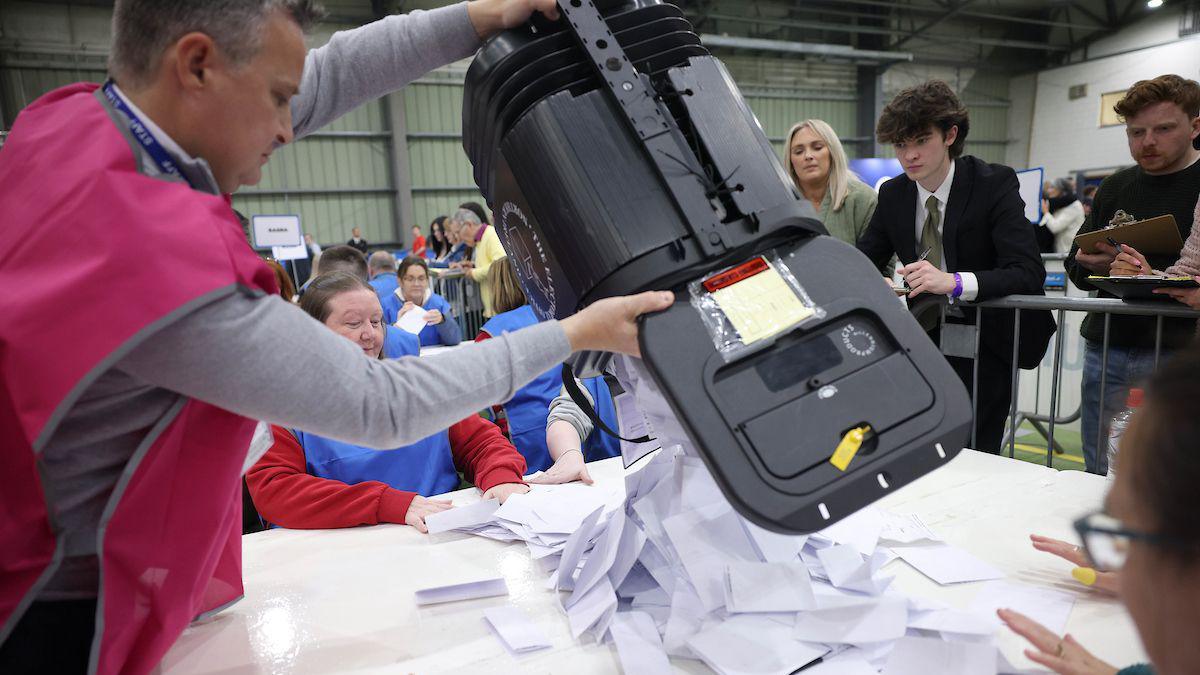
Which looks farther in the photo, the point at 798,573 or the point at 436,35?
the point at 436,35

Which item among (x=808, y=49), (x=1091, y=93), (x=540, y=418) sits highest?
(x=808, y=49)

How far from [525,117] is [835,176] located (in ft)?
7.57

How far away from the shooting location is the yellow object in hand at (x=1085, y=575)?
1.03 meters

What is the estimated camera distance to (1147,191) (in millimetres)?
2422

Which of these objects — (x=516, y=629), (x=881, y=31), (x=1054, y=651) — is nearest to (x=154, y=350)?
(x=516, y=629)

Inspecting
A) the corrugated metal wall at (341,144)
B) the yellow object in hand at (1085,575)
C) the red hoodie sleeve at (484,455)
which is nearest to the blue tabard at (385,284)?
the red hoodie sleeve at (484,455)

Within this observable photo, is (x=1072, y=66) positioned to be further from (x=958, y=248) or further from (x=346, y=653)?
(x=346, y=653)

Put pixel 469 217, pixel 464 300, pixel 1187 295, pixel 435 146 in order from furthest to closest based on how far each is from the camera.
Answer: pixel 435 146
pixel 469 217
pixel 464 300
pixel 1187 295

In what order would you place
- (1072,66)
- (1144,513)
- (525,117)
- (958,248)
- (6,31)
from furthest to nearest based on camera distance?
1. (1072,66)
2. (6,31)
3. (958,248)
4. (525,117)
5. (1144,513)

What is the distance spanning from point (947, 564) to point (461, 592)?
735 millimetres

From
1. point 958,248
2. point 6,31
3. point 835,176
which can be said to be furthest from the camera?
point 6,31

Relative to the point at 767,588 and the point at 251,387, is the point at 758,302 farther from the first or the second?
the point at 251,387

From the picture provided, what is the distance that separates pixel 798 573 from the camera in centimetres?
101

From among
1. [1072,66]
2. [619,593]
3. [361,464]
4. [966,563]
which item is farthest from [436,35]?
[1072,66]
